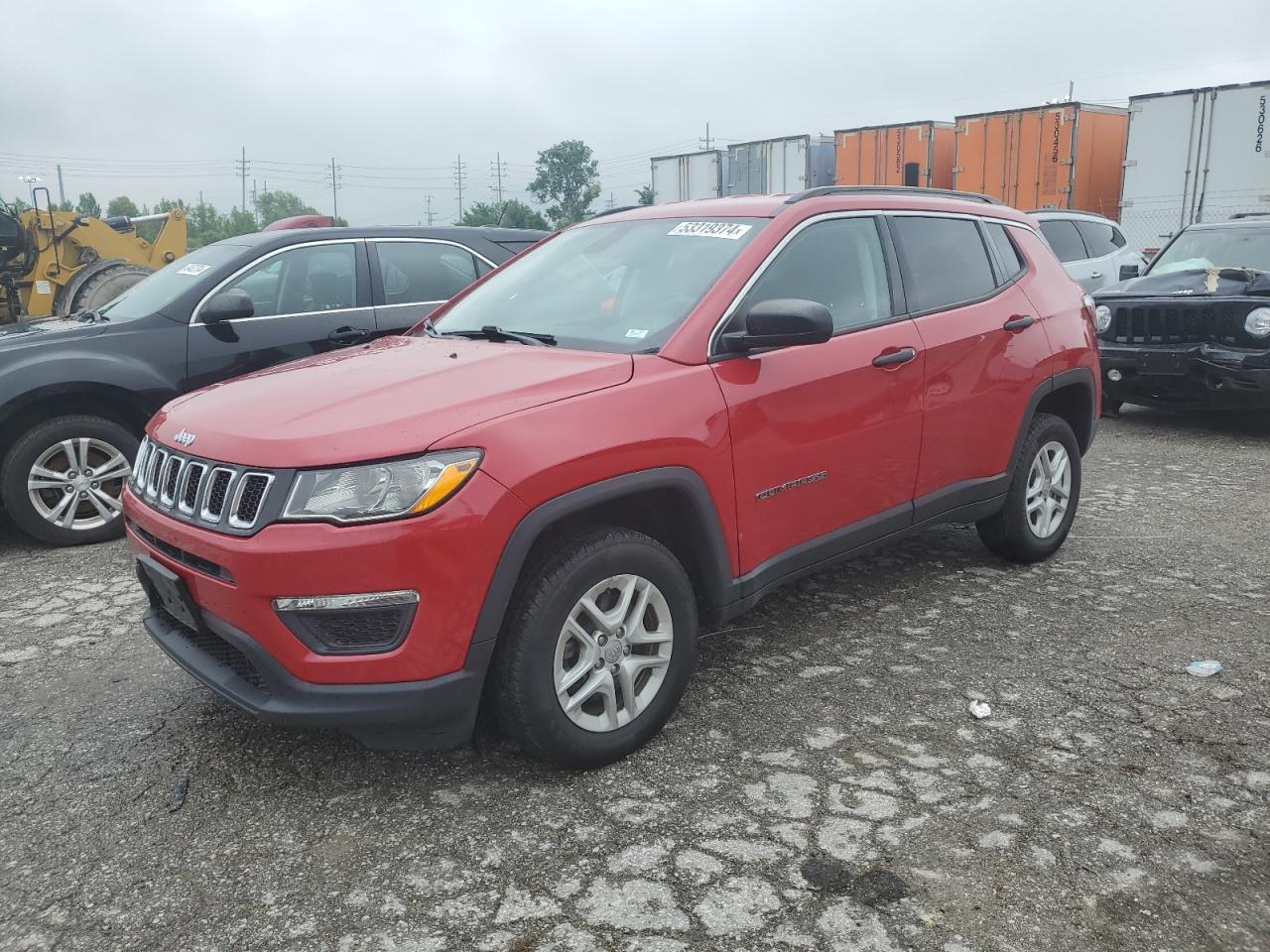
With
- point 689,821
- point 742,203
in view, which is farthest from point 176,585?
point 742,203

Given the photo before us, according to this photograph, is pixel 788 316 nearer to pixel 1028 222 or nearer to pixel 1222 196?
pixel 1028 222

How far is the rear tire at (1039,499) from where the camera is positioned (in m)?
4.70

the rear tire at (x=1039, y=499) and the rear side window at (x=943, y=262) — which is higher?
the rear side window at (x=943, y=262)

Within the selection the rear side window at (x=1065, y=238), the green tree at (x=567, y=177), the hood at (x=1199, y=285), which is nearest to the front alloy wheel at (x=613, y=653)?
A: the hood at (x=1199, y=285)

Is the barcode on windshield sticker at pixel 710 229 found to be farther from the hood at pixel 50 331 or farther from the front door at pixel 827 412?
the hood at pixel 50 331

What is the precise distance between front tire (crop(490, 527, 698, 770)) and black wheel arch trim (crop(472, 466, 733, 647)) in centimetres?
9

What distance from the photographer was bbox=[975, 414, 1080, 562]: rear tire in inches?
185

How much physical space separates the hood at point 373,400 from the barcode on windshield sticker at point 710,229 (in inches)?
30.4

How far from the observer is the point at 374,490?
265cm

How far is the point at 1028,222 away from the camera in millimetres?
5102

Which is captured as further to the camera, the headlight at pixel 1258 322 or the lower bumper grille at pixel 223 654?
the headlight at pixel 1258 322

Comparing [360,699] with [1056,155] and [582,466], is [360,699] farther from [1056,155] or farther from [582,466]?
[1056,155]

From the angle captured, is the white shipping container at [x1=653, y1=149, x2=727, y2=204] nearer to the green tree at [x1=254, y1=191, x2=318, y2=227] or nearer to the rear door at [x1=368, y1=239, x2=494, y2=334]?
the rear door at [x1=368, y1=239, x2=494, y2=334]

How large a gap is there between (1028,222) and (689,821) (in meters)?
3.65
